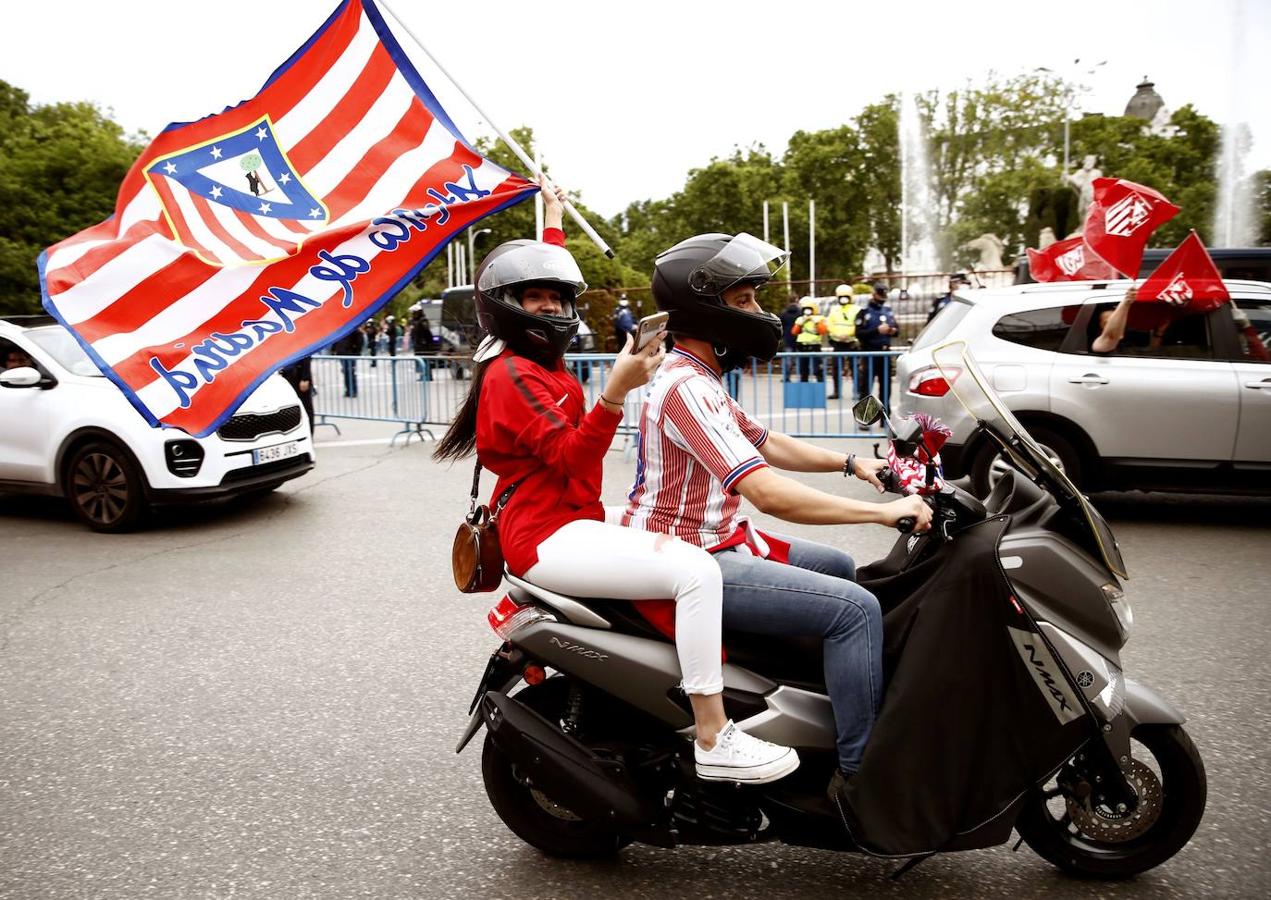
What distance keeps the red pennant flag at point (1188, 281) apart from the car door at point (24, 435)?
840 centimetres

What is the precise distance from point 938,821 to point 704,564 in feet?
2.91

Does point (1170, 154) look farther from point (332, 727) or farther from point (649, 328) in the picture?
point (649, 328)

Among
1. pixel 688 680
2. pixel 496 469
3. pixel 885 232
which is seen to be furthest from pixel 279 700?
pixel 885 232

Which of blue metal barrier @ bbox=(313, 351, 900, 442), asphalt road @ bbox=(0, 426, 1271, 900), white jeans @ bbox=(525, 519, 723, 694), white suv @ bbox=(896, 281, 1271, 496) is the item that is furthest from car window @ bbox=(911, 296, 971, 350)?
white jeans @ bbox=(525, 519, 723, 694)

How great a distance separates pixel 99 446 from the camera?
27.2ft

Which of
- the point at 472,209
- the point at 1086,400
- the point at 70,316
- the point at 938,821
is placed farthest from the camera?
the point at 1086,400

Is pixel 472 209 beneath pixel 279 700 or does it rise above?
above

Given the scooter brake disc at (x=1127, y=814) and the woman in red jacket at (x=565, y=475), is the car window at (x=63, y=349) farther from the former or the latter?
the scooter brake disc at (x=1127, y=814)

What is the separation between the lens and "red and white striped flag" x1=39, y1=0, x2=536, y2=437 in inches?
168

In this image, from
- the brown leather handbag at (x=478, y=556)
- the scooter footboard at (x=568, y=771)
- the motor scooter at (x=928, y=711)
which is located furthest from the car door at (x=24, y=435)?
the scooter footboard at (x=568, y=771)

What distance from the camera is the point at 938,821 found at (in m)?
2.73

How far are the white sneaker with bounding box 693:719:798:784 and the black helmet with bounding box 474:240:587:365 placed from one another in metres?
1.21

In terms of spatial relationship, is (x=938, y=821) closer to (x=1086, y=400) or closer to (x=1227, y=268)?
(x=1086, y=400)

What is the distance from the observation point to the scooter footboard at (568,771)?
2918 millimetres
